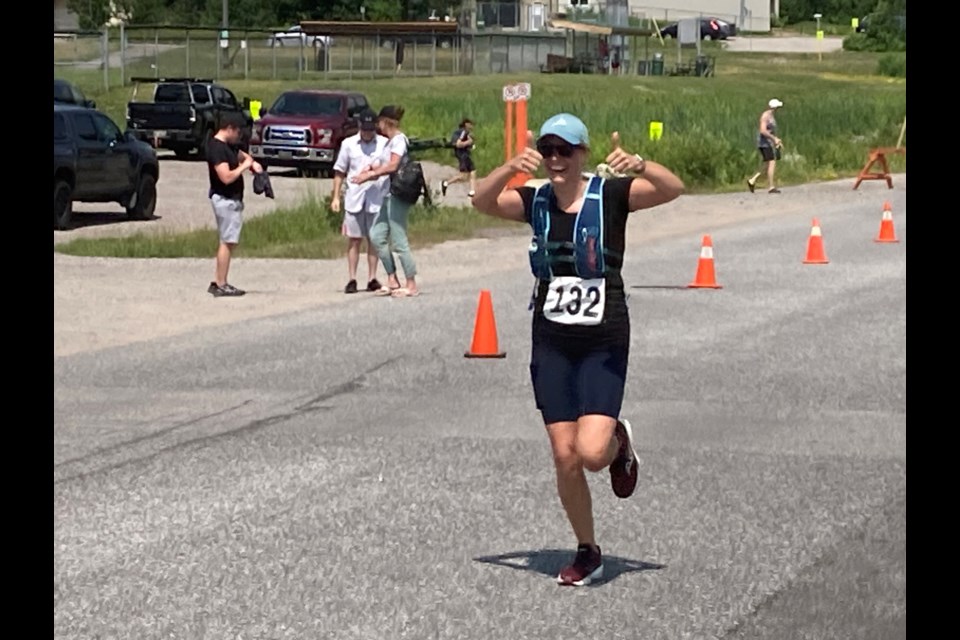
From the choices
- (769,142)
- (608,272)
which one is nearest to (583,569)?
(608,272)

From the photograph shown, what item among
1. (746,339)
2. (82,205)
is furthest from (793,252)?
(82,205)

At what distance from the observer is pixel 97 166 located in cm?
3148

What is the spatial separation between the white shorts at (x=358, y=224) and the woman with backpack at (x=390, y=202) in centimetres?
29

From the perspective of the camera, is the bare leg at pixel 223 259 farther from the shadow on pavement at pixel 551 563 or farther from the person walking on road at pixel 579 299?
the person walking on road at pixel 579 299

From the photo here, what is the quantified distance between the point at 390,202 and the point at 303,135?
24004 mm

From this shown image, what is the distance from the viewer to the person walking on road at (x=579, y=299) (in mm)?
8648

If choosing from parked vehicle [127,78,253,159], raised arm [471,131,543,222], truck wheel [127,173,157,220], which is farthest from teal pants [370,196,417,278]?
parked vehicle [127,78,253,159]

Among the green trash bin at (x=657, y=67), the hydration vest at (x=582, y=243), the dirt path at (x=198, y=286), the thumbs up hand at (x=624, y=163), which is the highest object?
the green trash bin at (x=657, y=67)

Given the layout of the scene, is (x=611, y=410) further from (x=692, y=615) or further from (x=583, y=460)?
(x=692, y=615)

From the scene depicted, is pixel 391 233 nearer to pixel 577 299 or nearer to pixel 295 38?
pixel 577 299

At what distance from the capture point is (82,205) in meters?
36.8

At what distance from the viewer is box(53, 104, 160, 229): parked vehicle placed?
100 feet

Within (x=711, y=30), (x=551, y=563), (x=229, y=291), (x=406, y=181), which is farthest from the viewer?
(x=711, y=30)

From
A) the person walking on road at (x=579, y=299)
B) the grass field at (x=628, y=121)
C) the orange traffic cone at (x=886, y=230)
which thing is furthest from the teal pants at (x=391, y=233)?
the person walking on road at (x=579, y=299)
